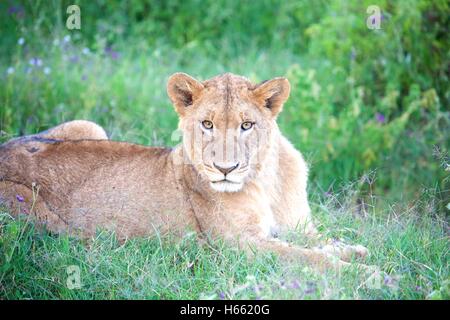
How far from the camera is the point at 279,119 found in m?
8.56

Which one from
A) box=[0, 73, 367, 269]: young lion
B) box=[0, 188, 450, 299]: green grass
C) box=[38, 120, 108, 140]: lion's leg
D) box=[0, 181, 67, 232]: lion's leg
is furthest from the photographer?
box=[38, 120, 108, 140]: lion's leg

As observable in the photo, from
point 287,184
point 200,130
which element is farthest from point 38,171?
point 287,184

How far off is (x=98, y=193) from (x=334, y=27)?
4.07 m

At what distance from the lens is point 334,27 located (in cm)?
847

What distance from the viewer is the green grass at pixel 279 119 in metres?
4.62

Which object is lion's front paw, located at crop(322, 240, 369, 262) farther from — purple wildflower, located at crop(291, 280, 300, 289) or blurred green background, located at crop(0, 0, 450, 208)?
blurred green background, located at crop(0, 0, 450, 208)

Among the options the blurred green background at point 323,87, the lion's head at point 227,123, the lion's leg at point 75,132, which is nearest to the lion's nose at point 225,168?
the lion's head at point 227,123

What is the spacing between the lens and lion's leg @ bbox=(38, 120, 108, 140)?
6.06m

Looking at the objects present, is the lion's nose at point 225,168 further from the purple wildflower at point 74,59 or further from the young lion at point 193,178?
the purple wildflower at point 74,59

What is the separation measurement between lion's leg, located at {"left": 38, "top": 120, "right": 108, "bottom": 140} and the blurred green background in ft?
2.45

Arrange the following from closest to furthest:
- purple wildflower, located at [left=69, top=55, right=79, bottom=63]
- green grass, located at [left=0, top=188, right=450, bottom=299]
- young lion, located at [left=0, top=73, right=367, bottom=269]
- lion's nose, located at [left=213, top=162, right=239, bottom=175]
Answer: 1. green grass, located at [left=0, top=188, right=450, bottom=299]
2. lion's nose, located at [left=213, top=162, right=239, bottom=175]
3. young lion, located at [left=0, top=73, right=367, bottom=269]
4. purple wildflower, located at [left=69, top=55, right=79, bottom=63]

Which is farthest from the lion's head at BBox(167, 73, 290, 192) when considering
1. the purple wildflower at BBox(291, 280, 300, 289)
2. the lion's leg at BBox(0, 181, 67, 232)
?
the lion's leg at BBox(0, 181, 67, 232)

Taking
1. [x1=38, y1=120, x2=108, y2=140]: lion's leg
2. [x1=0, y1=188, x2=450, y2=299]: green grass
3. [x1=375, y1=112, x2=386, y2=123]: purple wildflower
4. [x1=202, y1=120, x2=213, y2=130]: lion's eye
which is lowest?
[x1=0, y1=188, x2=450, y2=299]: green grass

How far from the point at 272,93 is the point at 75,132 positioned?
5.98ft
